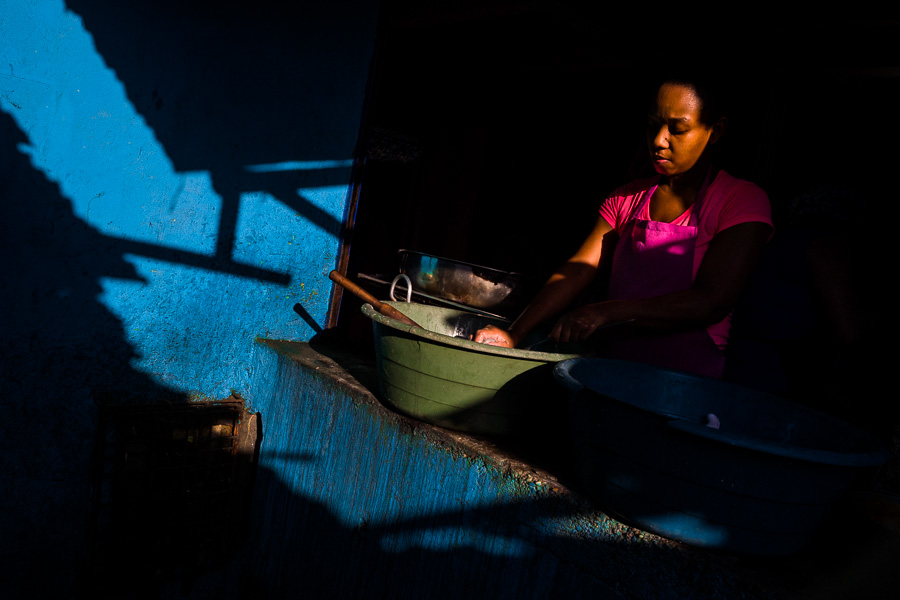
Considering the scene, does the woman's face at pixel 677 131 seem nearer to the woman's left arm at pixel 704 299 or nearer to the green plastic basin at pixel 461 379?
the woman's left arm at pixel 704 299

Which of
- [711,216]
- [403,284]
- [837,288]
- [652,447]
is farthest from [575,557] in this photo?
[403,284]

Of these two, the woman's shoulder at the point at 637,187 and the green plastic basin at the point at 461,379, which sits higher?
the woman's shoulder at the point at 637,187

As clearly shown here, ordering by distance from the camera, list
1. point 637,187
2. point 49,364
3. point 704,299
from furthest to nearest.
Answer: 1. point 49,364
2. point 637,187
3. point 704,299

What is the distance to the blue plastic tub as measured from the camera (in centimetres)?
123

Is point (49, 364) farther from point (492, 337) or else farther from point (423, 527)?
point (492, 337)

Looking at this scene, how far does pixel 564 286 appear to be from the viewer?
2342 millimetres

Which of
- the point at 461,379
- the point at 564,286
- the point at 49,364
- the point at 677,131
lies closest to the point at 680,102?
the point at 677,131

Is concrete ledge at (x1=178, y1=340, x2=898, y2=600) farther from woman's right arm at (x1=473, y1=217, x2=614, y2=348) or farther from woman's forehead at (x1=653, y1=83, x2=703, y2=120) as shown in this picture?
woman's forehead at (x1=653, y1=83, x2=703, y2=120)

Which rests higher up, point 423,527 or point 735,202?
point 735,202

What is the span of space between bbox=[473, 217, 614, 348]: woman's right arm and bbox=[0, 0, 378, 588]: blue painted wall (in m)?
1.40

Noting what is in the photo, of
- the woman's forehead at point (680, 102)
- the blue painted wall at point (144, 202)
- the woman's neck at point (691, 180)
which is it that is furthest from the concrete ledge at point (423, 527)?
the woman's forehead at point (680, 102)

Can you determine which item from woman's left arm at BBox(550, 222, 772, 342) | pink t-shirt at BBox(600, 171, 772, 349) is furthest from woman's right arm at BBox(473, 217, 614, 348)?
woman's left arm at BBox(550, 222, 772, 342)

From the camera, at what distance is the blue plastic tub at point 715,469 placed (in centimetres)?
123

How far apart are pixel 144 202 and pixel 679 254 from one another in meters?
2.21
